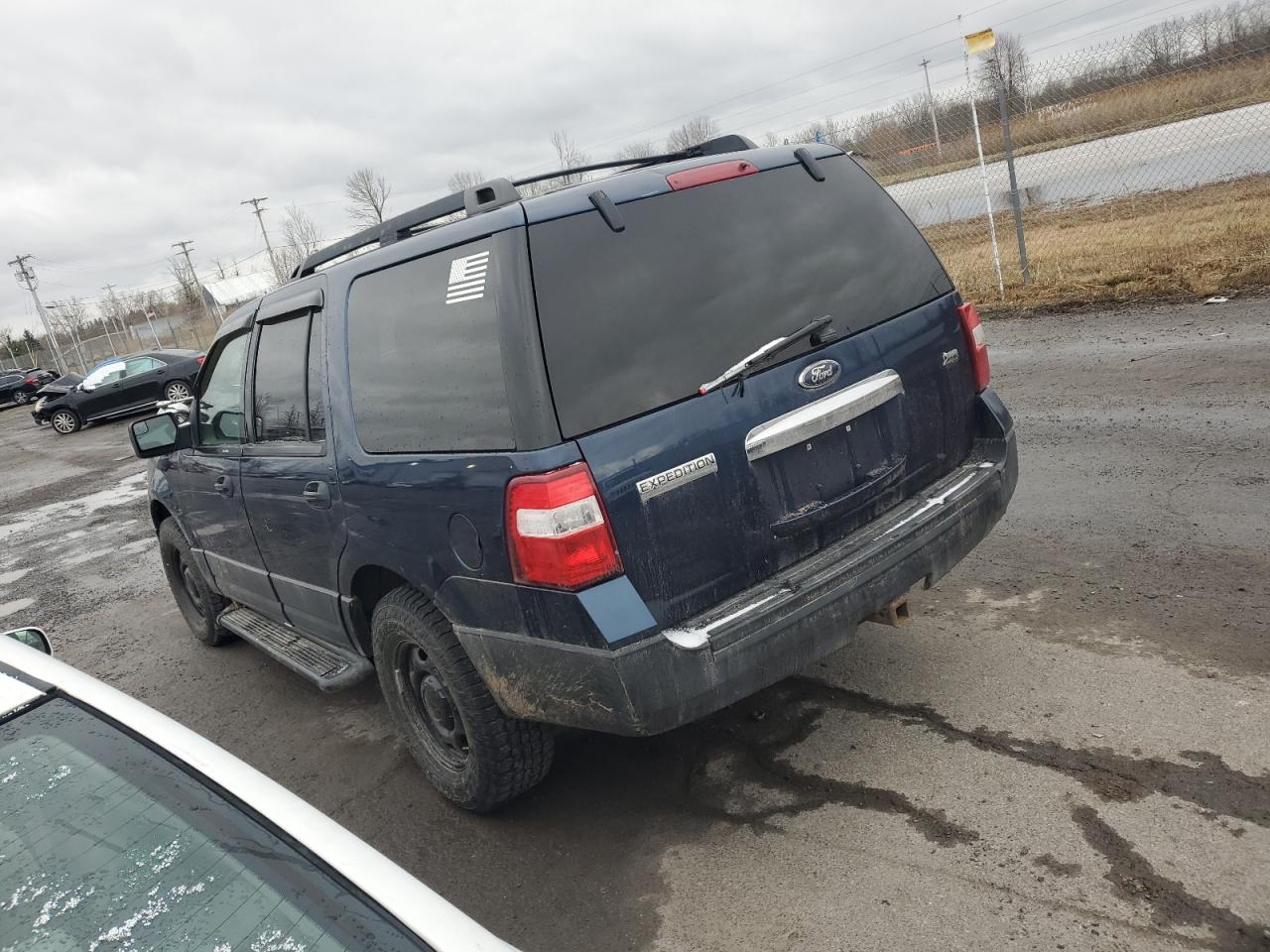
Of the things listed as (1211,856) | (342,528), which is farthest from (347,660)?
(1211,856)

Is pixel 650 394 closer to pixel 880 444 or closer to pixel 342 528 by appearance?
pixel 880 444

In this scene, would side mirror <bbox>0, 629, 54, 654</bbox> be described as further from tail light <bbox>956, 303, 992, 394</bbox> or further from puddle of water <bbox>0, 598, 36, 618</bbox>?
puddle of water <bbox>0, 598, 36, 618</bbox>

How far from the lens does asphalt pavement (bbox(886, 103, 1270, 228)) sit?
13383 mm

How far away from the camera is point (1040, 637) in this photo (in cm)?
389

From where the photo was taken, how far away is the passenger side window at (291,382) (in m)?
3.75

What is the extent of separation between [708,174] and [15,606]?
734cm

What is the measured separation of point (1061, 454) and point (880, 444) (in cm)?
336

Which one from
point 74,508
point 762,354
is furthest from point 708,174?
point 74,508

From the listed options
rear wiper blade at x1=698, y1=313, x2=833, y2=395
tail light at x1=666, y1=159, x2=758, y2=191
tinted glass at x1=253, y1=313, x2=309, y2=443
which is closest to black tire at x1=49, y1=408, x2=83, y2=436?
tinted glass at x1=253, y1=313, x2=309, y2=443

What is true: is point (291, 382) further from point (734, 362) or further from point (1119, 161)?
point (1119, 161)

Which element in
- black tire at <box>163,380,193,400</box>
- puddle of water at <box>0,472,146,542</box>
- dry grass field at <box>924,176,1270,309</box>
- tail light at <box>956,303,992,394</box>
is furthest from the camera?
black tire at <box>163,380,193,400</box>

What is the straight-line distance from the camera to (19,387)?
134 feet

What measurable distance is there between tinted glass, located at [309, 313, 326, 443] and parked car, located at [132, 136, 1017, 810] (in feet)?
0.08

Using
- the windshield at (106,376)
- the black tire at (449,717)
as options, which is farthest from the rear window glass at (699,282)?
the windshield at (106,376)
